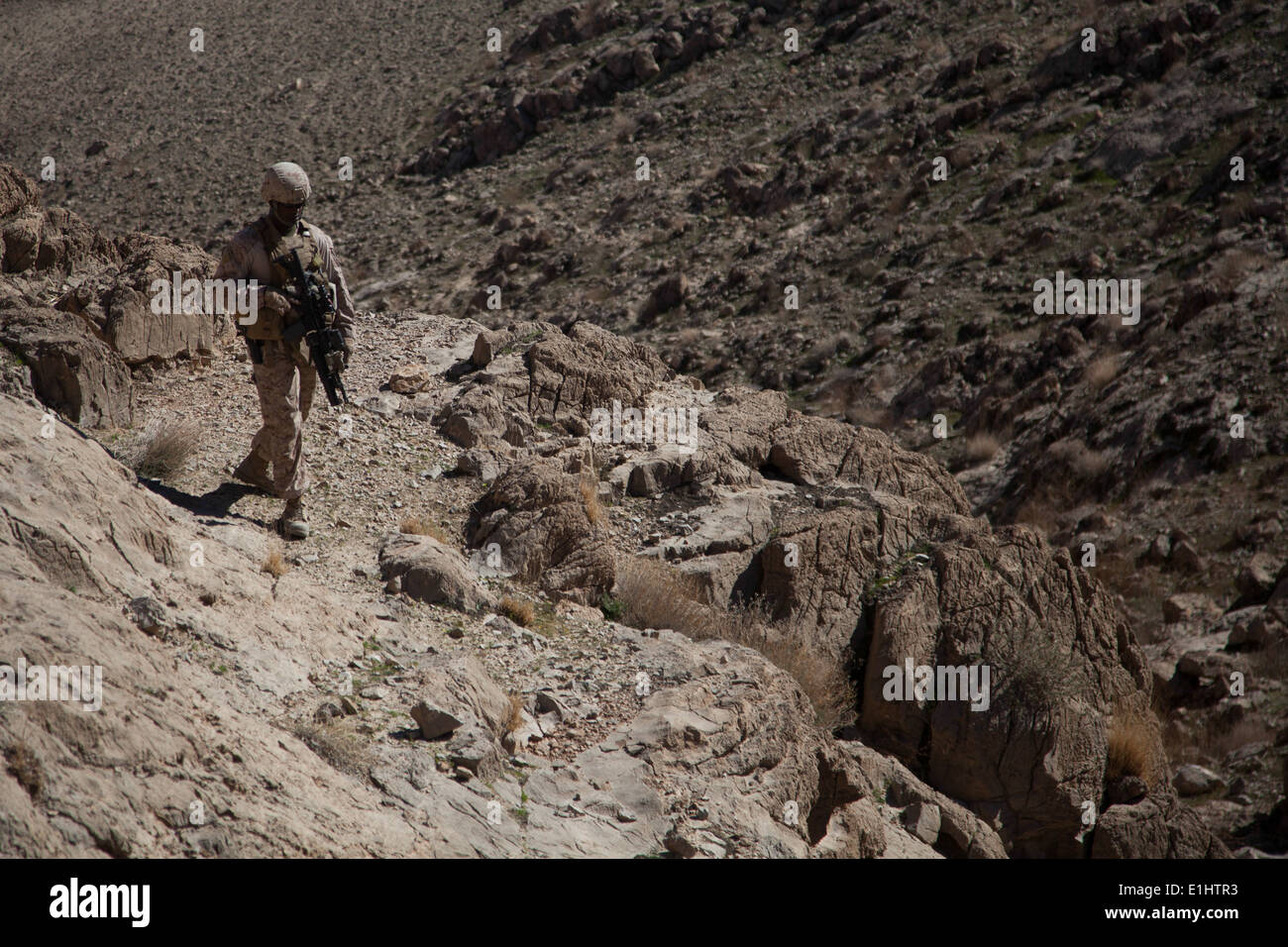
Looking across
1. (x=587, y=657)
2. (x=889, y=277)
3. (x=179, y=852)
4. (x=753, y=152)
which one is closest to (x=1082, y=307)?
(x=889, y=277)

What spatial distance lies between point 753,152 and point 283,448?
23660mm

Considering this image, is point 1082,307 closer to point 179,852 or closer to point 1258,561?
point 1258,561

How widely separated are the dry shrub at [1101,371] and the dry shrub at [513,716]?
49.6 feet

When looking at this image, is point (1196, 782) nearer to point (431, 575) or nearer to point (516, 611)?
point (516, 611)

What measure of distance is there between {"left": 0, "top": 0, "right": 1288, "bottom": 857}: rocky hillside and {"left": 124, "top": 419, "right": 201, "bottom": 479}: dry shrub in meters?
0.10

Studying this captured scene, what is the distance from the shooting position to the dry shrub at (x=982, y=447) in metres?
18.2

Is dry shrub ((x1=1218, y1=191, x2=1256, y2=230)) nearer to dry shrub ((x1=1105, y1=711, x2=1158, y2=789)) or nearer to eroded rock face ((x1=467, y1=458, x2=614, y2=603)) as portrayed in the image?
dry shrub ((x1=1105, y1=711, x2=1158, y2=789))

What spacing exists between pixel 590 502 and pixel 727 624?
1.47 m

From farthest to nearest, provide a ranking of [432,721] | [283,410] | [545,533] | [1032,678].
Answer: [1032,678] < [545,533] < [283,410] < [432,721]

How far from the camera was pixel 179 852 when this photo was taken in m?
3.85

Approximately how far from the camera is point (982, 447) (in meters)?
18.3

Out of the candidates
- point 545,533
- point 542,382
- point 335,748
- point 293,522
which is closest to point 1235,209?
point 542,382

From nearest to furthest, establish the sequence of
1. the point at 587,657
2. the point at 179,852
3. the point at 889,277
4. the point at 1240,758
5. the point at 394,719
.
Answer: the point at 179,852
the point at 394,719
the point at 587,657
the point at 1240,758
the point at 889,277

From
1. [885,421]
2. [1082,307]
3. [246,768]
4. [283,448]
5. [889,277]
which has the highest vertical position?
[889,277]
